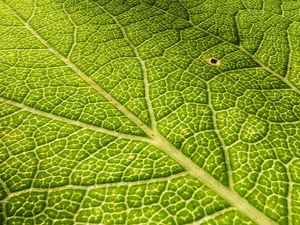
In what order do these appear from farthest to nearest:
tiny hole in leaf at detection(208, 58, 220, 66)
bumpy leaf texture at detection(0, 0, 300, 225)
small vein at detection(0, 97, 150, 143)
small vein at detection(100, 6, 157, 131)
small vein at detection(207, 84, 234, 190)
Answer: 1. tiny hole in leaf at detection(208, 58, 220, 66)
2. small vein at detection(100, 6, 157, 131)
3. small vein at detection(0, 97, 150, 143)
4. small vein at detection(207, 84, 234, 190)
5. bumpy leaf texture at detection(0, 0, 300, 225)

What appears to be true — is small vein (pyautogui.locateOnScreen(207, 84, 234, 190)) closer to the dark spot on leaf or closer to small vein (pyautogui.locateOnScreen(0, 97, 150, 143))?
the dark spot on leaf

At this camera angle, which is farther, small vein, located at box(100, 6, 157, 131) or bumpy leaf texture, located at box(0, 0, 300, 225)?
small vein, located at box(100, 6, 157, 131)

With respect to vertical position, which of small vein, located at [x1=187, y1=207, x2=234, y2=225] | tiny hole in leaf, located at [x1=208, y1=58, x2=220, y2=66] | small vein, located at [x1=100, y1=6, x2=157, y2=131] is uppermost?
small vein, located at [x1=100, y1=6, x2=157, y2=131]

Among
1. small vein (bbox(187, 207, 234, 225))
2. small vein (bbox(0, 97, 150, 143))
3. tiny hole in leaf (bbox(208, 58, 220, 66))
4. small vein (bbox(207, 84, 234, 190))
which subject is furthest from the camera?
tiny hole in leaf (bbox(208, 58, 220, 66))

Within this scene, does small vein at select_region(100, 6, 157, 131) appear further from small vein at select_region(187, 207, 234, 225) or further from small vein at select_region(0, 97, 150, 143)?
small vein at select_region(187, 207, 234, 225)

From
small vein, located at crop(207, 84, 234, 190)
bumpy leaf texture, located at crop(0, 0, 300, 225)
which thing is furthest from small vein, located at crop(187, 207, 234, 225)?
small vein, located at crop(207, 84, 234, 190)

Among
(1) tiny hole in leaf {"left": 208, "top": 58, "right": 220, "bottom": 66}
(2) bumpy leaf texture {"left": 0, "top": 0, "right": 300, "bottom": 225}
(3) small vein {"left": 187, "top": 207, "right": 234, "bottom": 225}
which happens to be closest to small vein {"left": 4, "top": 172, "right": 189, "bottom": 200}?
(2) bumpy leaf texture {"left": 0, "top": 0, "right": 300, "bottom": 225}

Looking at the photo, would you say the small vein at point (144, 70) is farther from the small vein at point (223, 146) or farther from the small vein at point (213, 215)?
the small vein at point (213, 215)

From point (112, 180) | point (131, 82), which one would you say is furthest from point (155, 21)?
point (112, 180)

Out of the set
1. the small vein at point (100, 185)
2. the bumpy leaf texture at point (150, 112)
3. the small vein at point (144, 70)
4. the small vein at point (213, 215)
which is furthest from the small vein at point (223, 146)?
the small vein at point (144, 70)

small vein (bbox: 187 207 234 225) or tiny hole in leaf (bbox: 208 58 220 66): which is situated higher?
tiny hole in leaf (bbox: 208 58 220 66)

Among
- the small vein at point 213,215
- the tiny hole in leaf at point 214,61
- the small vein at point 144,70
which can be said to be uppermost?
the small vein at point 144,70
